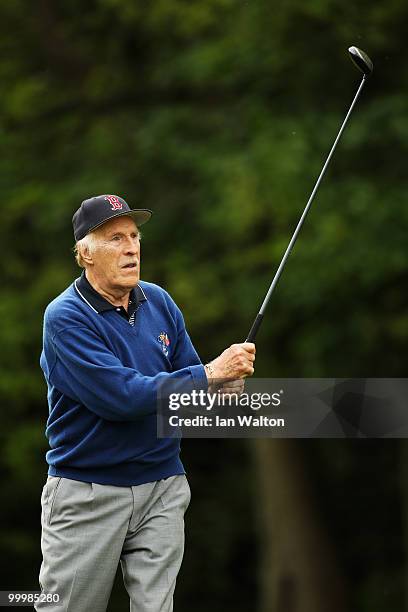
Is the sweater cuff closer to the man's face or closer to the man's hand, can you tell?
the man's hand

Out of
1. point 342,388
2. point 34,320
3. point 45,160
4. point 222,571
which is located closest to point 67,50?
point 45,160

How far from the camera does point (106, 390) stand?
4.23 meters

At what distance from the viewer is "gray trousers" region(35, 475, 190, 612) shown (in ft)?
14.3

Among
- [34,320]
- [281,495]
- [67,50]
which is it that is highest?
[67,50]

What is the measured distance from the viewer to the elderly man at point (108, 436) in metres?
4.29

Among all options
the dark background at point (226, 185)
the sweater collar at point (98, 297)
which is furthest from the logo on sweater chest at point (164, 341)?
the dark background at point (226, 185)

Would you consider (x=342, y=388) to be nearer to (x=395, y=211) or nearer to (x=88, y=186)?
(x=395, y=211)

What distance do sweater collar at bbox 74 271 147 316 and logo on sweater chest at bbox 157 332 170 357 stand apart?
133 millimetres

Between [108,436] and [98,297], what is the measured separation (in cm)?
48

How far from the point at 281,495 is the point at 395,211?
452cm

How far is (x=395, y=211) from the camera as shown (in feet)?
36.6

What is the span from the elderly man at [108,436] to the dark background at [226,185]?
6.79 m

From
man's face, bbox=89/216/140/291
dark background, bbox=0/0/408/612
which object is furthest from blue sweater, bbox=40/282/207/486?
dark background, bbox=0/0/408/612

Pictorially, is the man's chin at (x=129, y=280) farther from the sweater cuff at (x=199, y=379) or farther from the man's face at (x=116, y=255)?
the sweater cuff at (x=199, y=379)
